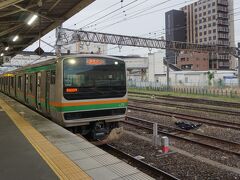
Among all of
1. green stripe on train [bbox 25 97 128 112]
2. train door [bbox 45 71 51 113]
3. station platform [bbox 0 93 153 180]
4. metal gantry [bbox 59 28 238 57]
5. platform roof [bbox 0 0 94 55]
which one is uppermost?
metal gantry [bbox 59 28 238 57]

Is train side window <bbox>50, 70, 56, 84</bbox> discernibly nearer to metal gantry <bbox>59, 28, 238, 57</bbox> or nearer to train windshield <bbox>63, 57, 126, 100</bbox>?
train windshield <bbox>63, 57, 126, 100</bbox>

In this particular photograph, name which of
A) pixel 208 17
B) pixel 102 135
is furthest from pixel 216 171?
pixel 208 17

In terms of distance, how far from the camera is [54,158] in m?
5.21

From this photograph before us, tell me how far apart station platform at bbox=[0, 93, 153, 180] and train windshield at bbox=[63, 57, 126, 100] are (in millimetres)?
1270

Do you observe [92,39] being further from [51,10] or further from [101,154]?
[101,154]

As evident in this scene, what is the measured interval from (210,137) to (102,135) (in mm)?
3817

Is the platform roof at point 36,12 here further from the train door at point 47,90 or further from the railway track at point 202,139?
the railway track at point 202,139

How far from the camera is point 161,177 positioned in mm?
5992

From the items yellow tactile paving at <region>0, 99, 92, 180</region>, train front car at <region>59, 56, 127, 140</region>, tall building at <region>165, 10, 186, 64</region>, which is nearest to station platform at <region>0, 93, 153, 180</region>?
yellow tactile paving at <region>0, 99, 92, 180</region>

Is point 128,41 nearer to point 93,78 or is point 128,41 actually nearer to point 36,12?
point 36,12

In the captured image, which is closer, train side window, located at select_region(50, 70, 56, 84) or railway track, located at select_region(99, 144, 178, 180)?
railway track, located at select_region(99, 144, 178, 180)

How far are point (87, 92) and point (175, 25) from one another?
3784 inches

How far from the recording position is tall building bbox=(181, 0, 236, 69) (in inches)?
3521

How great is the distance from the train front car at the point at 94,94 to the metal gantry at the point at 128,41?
927 inches
